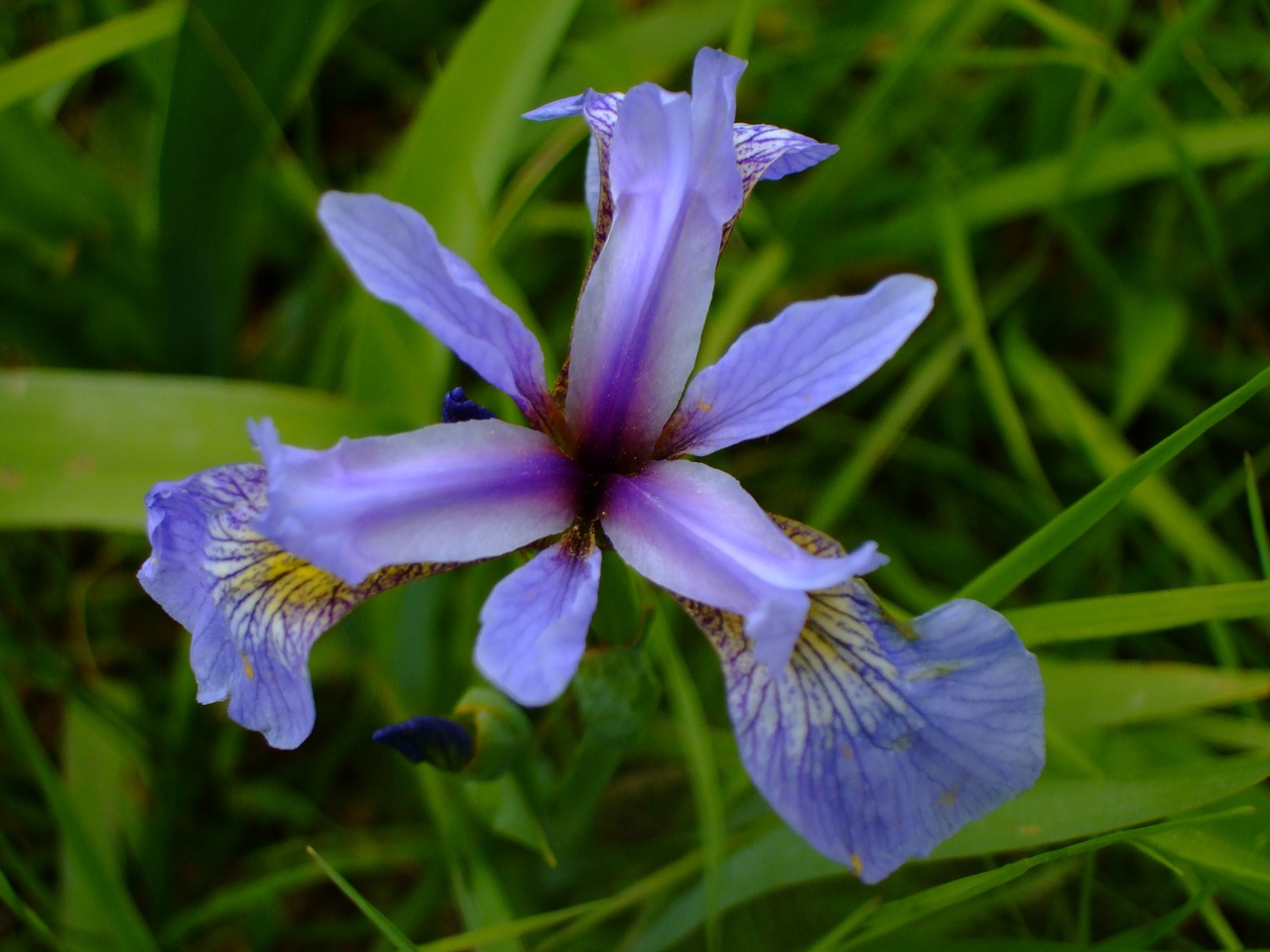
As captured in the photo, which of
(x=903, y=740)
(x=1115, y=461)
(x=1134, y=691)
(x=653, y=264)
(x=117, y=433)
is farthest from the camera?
(x=1115, y=461)

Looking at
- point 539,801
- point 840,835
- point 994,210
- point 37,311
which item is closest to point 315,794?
point 539,801

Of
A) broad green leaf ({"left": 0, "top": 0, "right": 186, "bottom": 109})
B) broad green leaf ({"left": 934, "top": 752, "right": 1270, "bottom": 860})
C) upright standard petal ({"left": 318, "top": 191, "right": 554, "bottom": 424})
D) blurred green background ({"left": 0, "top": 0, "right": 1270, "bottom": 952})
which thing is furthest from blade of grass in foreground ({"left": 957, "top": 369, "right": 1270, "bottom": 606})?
broad green leaf ({"left": 0, "top": 0, "right": 186, "bottom": 109})

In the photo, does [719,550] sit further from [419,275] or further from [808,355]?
[419,275]

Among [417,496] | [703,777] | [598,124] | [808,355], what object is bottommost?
[703,777]

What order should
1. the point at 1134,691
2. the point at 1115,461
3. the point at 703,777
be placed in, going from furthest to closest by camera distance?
the point at 1115,461 < the point at 1134,691 < the point at 703,777

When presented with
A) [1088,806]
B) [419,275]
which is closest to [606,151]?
[419,275]

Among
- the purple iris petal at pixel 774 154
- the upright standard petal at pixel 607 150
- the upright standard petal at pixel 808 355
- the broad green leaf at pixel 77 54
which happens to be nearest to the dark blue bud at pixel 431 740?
the upright standard petal at pixel 808 355

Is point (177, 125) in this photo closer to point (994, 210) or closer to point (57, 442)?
point (57, 442)

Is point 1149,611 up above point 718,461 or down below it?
above
